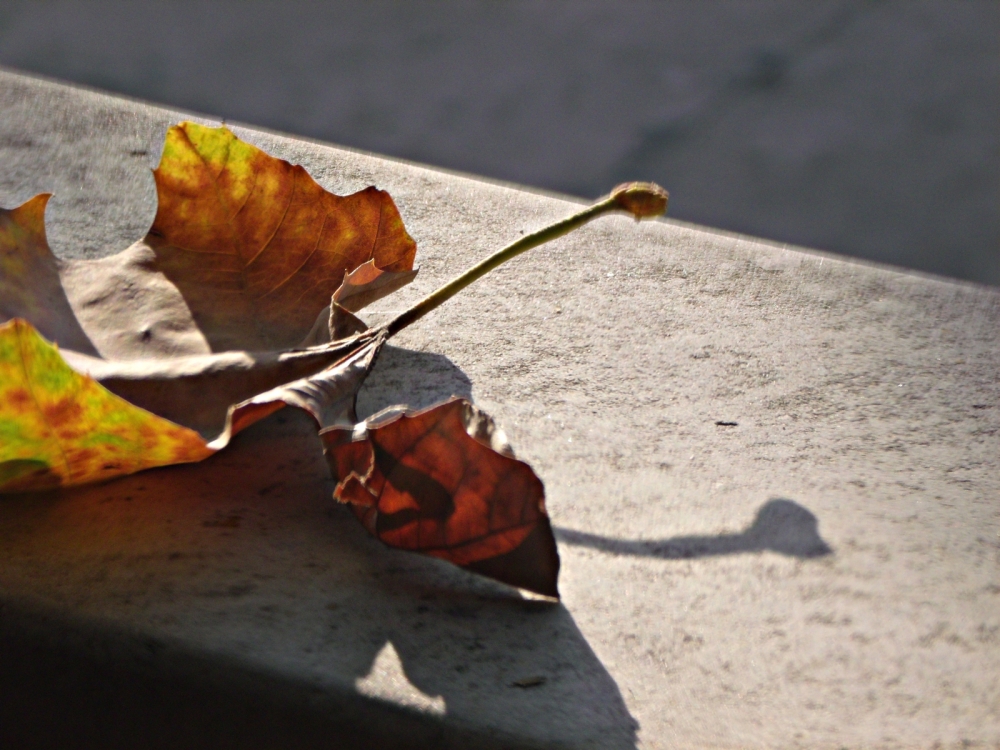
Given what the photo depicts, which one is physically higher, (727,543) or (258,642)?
(727,543)

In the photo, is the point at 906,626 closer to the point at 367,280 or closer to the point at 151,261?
the point at 367,280

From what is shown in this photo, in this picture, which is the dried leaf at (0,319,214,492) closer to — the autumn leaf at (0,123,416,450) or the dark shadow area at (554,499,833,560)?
the autumn leaf at (0,123,416,450)

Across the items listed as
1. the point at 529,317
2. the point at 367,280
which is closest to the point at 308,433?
the point at 367,280

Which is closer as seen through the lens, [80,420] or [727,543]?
[80,420]

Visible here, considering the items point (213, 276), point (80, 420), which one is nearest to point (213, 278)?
point (213, 276)

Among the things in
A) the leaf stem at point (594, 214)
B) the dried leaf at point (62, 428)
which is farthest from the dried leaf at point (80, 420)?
the leaf stem at point (594, 214)

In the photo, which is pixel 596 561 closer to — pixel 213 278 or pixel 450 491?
pixel 450 491
